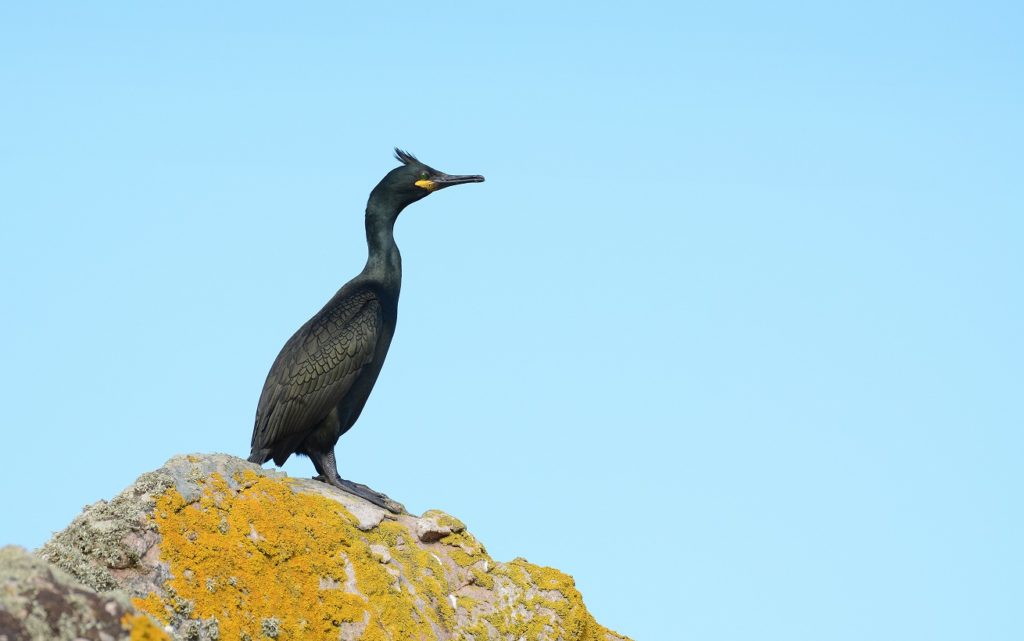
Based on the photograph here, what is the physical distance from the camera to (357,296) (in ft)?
33.2

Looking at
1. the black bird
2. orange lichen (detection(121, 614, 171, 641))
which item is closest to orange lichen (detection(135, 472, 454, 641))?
the black bird

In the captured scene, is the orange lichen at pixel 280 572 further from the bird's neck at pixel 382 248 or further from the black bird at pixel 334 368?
the bird's neck at pixel 382 248

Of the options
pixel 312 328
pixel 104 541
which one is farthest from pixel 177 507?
pixel 312 328

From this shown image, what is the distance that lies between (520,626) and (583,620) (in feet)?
1.79

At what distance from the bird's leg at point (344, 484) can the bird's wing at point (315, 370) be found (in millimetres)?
256

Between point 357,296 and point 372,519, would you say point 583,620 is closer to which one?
point 372,519

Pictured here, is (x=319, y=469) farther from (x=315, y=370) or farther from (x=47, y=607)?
(x=47, y=607)

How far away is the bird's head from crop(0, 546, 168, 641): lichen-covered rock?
20.5 ft

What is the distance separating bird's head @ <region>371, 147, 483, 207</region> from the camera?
10547 mm

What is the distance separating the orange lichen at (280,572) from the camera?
6992 mm

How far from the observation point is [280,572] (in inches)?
289

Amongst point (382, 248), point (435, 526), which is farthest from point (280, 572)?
point (382, 248)

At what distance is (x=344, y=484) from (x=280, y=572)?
1.90m

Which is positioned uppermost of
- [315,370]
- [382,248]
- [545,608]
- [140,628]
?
[382,248]
